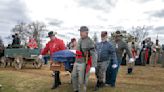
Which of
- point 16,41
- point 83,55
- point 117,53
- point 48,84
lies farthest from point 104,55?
point 16,41

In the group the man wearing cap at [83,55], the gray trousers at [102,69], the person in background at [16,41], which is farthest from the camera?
the person in background at [16,41]

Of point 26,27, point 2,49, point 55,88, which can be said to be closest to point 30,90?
point 55,88

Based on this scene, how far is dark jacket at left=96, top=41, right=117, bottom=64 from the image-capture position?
1082 cm

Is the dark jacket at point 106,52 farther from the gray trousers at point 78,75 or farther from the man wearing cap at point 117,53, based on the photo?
the gray trousers at point 78,75

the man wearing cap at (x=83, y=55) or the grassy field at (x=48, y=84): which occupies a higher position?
the man wearing cap at (x=83, y=55)

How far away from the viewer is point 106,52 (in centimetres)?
1084

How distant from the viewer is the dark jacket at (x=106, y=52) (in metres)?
10.8

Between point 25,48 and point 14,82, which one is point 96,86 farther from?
point 25,48

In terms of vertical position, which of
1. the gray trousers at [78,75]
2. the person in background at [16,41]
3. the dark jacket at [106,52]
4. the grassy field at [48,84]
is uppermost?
the person in background at [16,41]

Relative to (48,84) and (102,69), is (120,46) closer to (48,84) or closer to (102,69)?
(102,69)

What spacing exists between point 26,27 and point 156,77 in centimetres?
5274

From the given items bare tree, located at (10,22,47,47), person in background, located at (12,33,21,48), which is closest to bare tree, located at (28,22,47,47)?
bare tree, located at (10,22,47,47)

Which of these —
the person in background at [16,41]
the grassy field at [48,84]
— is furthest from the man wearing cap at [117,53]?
the person in background at [16,41]

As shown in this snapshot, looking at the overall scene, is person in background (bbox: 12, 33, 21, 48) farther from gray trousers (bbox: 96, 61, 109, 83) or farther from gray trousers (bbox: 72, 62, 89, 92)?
gray trousers (bbox: 72, 62, 89, 92)
